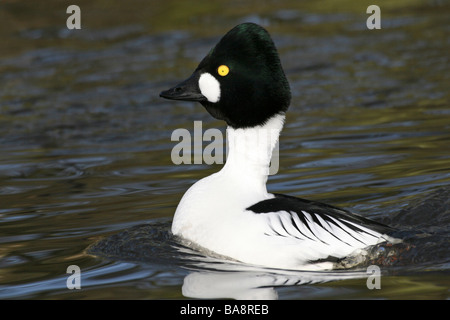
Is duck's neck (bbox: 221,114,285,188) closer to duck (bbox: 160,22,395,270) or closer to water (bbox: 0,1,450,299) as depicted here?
duck (bbox: 160,22,395,270)

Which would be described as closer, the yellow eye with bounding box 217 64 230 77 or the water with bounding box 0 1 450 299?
the water with bounding box 0 1 450 299

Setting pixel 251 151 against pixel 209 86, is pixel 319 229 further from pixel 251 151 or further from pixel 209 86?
pixel 209 86

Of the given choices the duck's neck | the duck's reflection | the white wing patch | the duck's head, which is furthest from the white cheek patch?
the duck's reflection

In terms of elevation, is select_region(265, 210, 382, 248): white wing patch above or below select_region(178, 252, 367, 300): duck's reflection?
above

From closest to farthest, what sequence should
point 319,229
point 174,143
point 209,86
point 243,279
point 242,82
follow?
1. point 243,279
2. point 319,229
3. point 242,82
4. point 209,86
5. point 174,143

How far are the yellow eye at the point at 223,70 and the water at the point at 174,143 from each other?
1.28 meters

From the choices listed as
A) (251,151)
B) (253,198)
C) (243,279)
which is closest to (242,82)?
(251,151)

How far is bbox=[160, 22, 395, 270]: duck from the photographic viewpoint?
231 inches

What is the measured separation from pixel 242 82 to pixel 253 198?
0.83 metres

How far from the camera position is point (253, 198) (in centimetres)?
633

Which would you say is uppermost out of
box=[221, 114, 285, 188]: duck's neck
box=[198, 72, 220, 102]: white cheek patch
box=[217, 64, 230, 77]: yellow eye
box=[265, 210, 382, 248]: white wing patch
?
box=[217, 64, 230, 77]: yellow eye

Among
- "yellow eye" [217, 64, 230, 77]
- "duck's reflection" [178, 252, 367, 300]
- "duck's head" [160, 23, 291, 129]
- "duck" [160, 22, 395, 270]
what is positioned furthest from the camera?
"yellow eye" [217, 64, 230, 77]
